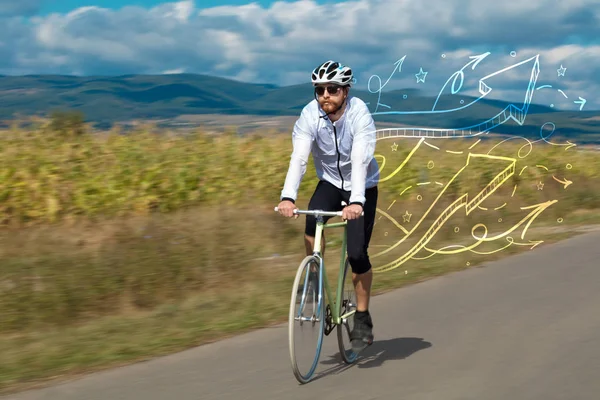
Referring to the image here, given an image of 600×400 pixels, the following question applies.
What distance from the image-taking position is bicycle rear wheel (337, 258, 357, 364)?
643 centimetres

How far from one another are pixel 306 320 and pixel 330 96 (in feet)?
5.12

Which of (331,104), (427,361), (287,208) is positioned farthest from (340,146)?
(427,361)

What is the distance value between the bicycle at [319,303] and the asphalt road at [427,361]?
0.14 meters

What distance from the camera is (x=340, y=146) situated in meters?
6.30

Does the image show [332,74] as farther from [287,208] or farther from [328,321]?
[328,321]

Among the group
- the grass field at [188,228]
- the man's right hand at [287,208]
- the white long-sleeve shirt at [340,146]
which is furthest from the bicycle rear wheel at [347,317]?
the grass field at [188,228]

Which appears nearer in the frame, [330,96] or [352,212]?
[352,212]

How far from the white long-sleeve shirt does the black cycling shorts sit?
9 cm

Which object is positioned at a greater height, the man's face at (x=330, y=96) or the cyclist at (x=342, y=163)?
the man's face at (x=330, y=96)

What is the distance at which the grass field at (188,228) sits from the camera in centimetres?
775

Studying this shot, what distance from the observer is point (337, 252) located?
447 inches

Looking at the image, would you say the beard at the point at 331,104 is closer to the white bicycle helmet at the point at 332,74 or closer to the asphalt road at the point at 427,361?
the white bicycle helmet at the point at 332,74

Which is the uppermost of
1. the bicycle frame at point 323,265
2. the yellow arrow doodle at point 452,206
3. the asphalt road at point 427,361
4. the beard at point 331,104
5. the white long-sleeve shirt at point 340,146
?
the beard at point 331,104

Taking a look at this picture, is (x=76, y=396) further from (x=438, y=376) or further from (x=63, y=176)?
(x=63, y=176)
